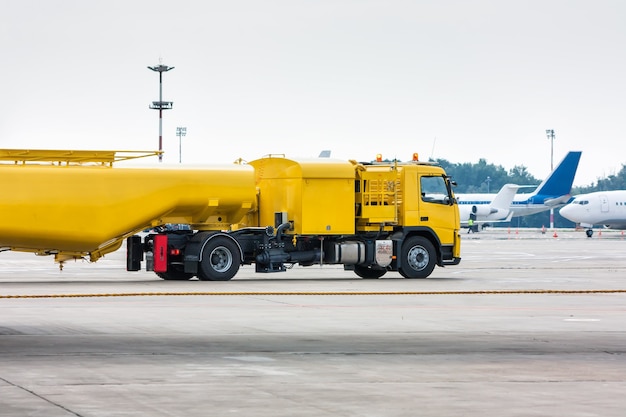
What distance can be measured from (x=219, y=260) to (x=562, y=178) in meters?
93.5

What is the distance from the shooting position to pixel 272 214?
115ft

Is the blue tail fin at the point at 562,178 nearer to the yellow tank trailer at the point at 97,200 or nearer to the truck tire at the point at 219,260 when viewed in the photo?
the yellow tank trailer at the point at 97,200

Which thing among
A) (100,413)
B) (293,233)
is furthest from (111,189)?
(100,413)

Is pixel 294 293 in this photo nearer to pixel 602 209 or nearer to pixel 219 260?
pixel 219 260

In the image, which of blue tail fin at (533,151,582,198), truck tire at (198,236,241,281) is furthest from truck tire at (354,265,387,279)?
blue tail fin at (533,151,582,198)

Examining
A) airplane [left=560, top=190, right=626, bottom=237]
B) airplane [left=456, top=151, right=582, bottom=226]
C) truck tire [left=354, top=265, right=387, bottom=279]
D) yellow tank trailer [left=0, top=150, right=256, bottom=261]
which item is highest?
airplane [left=456, top=151, right=582, bottom=226]

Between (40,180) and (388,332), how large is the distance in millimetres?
9565

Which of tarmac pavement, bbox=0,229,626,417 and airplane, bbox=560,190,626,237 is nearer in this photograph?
tarmac pavement, bbox=0,229,626,417

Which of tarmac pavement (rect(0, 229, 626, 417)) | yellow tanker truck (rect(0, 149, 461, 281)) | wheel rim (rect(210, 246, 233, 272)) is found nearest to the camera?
tarmac pavement (rect(0, 229, 626, 417))

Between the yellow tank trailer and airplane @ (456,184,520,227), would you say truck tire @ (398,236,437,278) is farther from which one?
airplane @ (456,184,520,227)

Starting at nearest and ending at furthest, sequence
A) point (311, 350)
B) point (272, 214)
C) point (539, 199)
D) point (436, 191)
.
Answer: point (311, 350) < point (272, 214) < point (436, 191) < point (539, 199)

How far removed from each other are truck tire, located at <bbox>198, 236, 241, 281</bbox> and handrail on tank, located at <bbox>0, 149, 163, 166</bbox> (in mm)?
3590

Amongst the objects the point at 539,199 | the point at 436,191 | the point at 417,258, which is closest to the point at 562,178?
the point at 539,199

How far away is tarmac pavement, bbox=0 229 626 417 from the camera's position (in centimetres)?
1154
